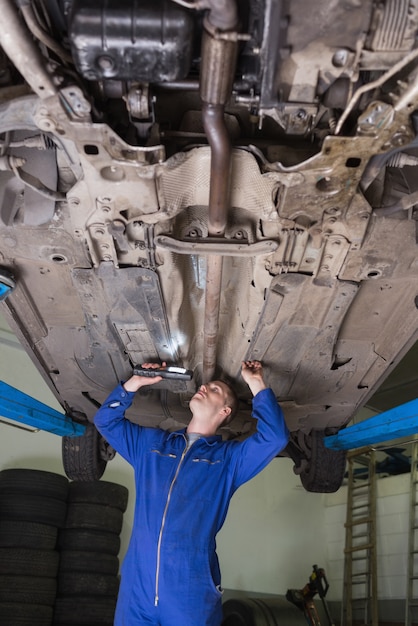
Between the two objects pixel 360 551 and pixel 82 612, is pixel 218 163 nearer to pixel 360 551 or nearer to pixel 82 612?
pixel 82 612

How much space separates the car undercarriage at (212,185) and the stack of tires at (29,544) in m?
2.25

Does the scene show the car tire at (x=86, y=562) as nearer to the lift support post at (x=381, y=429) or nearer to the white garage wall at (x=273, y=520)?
the white garage wall at (x=273, y=520)

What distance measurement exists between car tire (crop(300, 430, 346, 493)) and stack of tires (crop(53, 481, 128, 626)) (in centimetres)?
233

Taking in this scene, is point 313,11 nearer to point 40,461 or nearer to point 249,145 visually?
point 249,145

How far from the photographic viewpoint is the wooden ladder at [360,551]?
5332 millimetres

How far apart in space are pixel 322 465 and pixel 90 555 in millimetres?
2588

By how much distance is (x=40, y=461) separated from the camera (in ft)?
16.8

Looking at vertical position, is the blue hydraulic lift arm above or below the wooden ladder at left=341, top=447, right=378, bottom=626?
above

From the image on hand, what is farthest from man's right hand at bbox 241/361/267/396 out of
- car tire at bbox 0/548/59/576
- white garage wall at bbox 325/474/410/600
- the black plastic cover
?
white garage wall at bbox 325/474/410/600

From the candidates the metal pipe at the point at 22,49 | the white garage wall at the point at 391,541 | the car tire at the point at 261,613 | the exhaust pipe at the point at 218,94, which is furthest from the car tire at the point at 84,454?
the white garage wall at the point at 391,541

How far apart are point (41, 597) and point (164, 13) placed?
4.67 metres

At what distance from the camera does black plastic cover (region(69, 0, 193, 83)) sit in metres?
1.15

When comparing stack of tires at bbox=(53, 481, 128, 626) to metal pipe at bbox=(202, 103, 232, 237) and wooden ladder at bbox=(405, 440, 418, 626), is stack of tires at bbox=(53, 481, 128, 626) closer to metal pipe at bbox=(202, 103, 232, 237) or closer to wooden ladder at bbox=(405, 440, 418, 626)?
wooden ladder at bbox=(405, 440, 418, 626)

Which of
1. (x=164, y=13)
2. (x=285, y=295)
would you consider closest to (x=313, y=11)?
(x=164, y=13)
